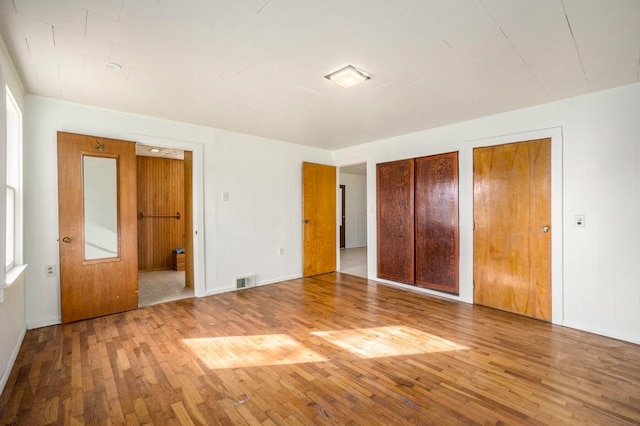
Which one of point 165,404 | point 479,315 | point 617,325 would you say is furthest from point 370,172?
point 165,404

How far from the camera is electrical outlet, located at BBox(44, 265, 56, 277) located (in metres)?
3.24

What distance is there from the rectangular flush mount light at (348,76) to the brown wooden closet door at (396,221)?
2231 millimetres

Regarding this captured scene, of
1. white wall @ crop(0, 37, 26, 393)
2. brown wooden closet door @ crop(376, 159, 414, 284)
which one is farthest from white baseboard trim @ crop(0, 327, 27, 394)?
brown wooden closet door @ crop(376, 159, 414, 284)

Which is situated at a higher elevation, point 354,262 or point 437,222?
point 437,222

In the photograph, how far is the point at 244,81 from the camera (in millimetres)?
2803

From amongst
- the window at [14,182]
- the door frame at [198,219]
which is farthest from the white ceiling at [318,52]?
the door frame at [198,219]

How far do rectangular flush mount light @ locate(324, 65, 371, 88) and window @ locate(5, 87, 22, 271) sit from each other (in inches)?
117

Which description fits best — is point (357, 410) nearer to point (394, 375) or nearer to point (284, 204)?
point (394, 375)

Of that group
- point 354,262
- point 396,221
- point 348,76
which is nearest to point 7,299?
point 348,76

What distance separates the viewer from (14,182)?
292 centimetres

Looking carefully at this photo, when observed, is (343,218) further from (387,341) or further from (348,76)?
(348,76)

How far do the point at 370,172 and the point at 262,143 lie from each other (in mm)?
1953

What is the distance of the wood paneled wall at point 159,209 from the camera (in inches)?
245

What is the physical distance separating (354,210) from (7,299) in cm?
854
